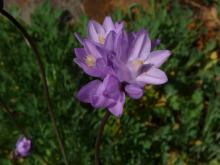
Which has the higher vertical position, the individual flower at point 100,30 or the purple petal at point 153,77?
the individual flower at point 100,30

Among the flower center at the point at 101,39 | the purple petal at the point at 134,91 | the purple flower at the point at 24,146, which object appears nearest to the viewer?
the purple petal at the point at 134,91

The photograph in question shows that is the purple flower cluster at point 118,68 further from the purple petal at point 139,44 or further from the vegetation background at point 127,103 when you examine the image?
the vegetation background at point 127,103

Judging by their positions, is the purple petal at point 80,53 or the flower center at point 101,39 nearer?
the purple petal at point 80,53

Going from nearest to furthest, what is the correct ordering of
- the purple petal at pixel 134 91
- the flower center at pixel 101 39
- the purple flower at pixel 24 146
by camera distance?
1. the purple petal at pixel 134 91
2. the flower center at pixel 101 39
3. the purple flower at pixel 24 146

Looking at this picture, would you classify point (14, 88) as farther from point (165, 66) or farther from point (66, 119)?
point (165, 66)

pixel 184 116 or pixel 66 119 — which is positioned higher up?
pixel 66 119

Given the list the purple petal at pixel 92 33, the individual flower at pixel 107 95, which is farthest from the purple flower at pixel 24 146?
the individual flower at pixel 107 95

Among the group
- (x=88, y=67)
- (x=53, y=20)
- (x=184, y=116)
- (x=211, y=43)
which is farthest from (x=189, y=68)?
(x=88, y=67)
